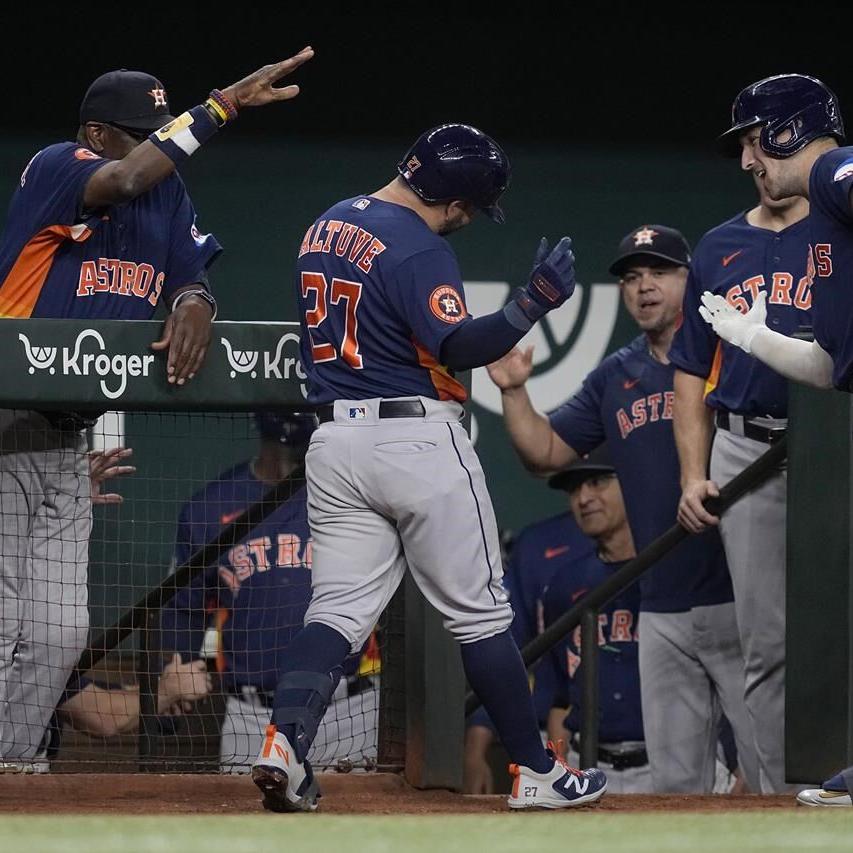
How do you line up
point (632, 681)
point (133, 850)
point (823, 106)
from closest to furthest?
point (133, 850) < point (823, 106) < point (632, 681)

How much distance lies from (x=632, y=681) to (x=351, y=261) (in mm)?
2205

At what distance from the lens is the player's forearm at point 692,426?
4.21 metres

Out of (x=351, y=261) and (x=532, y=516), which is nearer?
(x=351, y=261)

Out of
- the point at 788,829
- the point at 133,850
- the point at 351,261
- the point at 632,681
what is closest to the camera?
the point at 133,850

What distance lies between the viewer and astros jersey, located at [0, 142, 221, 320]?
12.4 ft

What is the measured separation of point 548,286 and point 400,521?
1.86 ft

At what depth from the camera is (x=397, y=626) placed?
4.00 meters

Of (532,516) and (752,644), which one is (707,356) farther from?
(532,516)

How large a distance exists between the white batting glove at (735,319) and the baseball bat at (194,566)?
3.40ft

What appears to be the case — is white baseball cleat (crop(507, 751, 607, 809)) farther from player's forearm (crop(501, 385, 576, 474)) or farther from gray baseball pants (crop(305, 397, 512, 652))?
player's forearm (crop(501, 385, 576, 474))

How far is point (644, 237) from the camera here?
4758mm

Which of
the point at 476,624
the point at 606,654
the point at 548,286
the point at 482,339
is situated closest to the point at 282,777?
the point at 476,624

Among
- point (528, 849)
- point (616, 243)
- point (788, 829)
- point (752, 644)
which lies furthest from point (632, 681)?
point (528, 849)

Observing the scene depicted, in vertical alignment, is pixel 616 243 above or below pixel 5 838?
above
